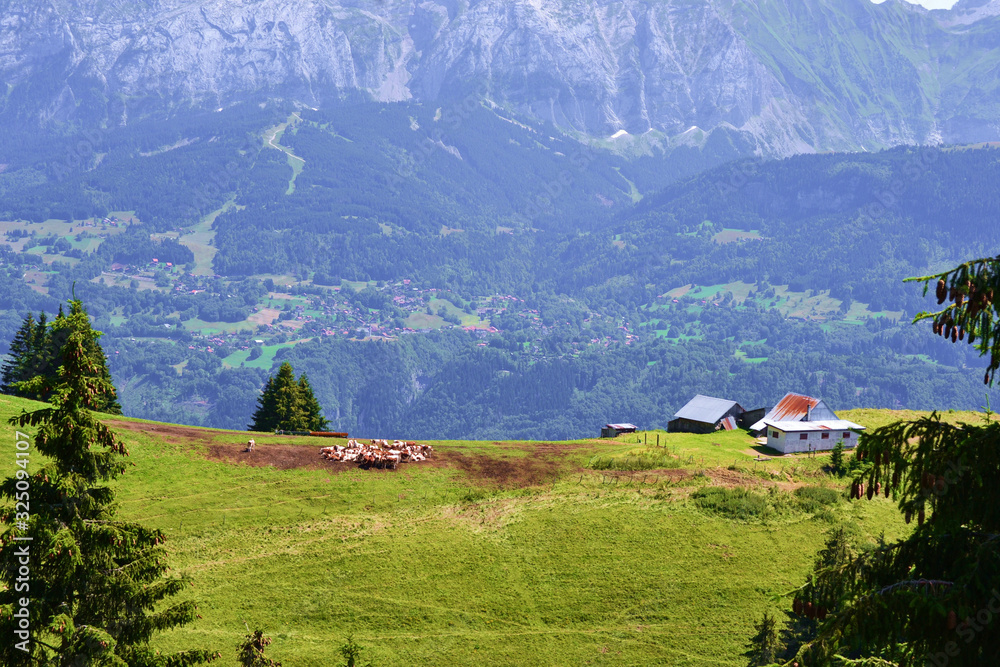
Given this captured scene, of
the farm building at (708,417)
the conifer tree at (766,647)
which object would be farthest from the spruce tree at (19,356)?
the conifer tree at (766,647)

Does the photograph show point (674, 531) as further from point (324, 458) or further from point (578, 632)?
point (324, 458)

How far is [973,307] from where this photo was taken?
12.6 m

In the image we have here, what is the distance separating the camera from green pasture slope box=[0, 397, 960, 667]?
48.8 meters

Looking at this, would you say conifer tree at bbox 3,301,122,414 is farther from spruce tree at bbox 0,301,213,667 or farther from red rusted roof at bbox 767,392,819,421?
red rusted roof at bbox 767,392,819,421

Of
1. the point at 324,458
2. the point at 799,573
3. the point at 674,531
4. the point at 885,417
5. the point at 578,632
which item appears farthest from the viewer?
the point at 885,417

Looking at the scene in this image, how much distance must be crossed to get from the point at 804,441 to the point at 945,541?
78.3 m

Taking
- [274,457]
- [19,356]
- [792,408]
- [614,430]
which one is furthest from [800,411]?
[19,356]

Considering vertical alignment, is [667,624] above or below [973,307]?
below

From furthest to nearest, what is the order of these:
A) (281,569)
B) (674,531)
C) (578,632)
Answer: (674,531), (281,569), (578,632)

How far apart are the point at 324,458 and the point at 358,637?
25.5 m

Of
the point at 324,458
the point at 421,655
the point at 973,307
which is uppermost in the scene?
the point at 973,307

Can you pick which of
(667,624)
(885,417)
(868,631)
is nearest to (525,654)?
(667,624)

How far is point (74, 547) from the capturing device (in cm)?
1998

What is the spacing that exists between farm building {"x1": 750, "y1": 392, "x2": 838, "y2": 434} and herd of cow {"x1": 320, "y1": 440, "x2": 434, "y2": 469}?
4081 cm
